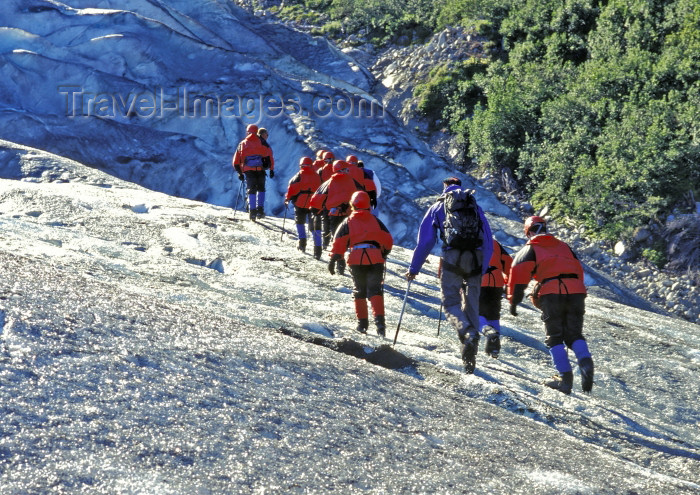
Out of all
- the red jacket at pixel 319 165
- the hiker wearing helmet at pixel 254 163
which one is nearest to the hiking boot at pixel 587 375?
the red jacket at pixel 319 165

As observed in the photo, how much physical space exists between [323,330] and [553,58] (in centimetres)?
2647

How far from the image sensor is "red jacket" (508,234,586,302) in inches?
295

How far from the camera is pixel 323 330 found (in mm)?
7395

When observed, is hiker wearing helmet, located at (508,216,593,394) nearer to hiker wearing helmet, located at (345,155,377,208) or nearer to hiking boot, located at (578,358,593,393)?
hiking boot, located at (578,358,593,393)

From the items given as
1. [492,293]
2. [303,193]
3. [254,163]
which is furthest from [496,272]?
[254,163]

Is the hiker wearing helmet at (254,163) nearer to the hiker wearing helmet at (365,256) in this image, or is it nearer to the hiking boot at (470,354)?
the hiker wearing helmet at (365,256)

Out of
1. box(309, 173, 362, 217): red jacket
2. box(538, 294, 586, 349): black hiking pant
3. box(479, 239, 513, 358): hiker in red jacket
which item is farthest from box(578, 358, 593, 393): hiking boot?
box(309, 173, 362, 217): red jacket

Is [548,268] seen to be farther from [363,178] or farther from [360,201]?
[363,178]

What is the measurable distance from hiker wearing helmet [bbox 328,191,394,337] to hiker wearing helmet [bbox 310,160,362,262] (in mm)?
2934

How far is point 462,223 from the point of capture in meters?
7.46

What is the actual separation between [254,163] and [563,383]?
955cm

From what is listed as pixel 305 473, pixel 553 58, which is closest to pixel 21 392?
pixel 305 473

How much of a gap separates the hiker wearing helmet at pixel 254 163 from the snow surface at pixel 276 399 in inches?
218

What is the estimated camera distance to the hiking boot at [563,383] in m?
7.22
